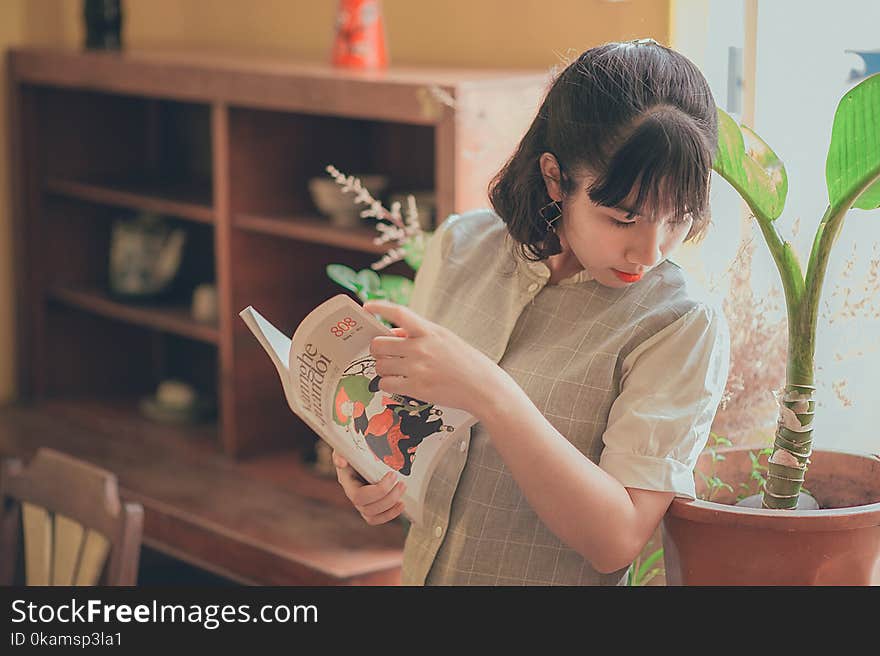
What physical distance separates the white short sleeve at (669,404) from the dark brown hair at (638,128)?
97 millimetres

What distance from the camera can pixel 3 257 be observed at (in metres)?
3.48

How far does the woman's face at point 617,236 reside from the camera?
1031 millimetres

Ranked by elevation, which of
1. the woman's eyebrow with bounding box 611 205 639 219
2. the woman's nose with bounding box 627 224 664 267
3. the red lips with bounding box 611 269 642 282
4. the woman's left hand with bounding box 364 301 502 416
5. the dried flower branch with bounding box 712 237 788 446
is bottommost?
the dried flower branch with bounding box 712 237 788 446

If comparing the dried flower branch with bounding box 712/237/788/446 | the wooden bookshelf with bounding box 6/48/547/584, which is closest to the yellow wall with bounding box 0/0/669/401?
the wooden bookshelf with bounding box 6/48/547/584

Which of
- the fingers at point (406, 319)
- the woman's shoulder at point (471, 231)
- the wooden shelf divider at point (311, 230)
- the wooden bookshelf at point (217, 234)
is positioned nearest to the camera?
the fingers at point (406, 319)

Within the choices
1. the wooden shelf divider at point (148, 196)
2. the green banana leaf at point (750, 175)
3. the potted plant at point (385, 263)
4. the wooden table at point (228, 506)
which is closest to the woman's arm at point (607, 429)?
the green banana leaf at point (750, 175)

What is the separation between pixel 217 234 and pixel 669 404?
1.88 meters

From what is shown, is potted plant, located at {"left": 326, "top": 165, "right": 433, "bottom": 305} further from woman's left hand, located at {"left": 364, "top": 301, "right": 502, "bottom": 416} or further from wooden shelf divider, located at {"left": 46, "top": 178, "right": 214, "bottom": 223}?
wooden shelf divider, located at {"left": 46, "top": 178, "right": 214, "bottom": 223}

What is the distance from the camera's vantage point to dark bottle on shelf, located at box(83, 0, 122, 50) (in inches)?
124

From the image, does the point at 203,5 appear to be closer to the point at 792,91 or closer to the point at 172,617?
the point at 792,91

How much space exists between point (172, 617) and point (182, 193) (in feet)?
7.03

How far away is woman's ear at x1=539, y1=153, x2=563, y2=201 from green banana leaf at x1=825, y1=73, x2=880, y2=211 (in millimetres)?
232

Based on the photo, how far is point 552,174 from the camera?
1.11 m

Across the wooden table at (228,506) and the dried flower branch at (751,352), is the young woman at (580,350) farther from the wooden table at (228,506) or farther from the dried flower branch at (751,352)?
the wooden table at (228,506)
